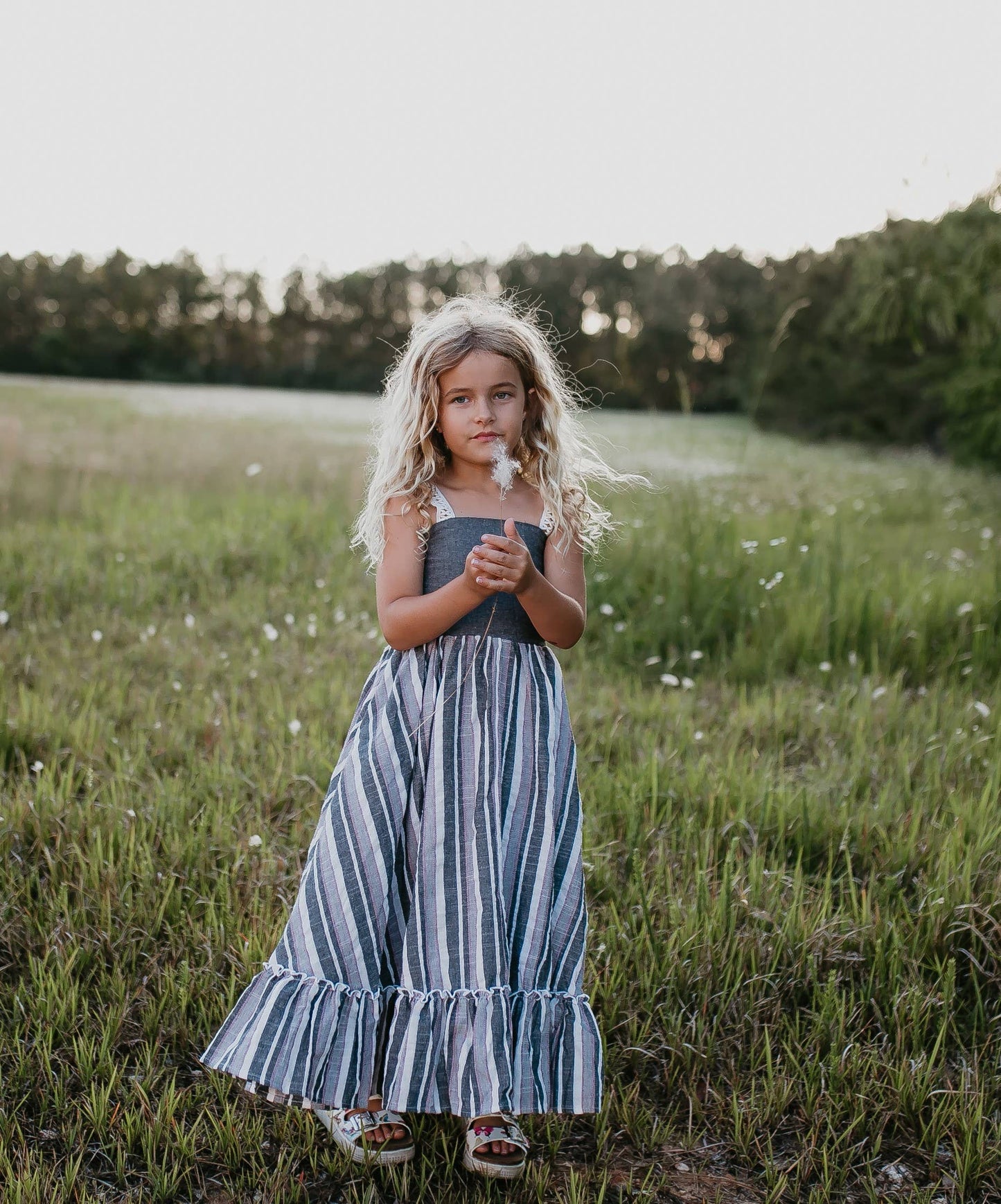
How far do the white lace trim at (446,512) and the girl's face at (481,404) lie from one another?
97mm

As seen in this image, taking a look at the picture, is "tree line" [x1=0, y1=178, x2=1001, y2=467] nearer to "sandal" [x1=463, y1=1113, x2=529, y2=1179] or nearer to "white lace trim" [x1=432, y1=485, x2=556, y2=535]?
"white lace trim" [x1=432, y1=485, x2=556, y2=535]

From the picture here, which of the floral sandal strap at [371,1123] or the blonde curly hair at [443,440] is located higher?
the blonde curly hair at [443,440]

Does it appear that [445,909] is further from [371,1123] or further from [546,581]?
[546,581]

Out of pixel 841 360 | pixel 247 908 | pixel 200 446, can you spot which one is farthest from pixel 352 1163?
pixel 841 360

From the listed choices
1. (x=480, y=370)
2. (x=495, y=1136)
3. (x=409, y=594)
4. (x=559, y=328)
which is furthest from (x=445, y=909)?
(x=559, y=328)

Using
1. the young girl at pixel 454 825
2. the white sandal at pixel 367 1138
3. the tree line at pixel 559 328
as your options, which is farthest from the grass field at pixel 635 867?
the tree line at pixel 559 328

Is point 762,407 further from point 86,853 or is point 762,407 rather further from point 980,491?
point 86,853

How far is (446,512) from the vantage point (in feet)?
6.75

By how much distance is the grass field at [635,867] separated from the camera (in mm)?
1974

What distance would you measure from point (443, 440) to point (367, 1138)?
4.59ft

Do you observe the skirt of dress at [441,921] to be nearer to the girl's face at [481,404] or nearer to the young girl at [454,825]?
the young girl at [454,825]

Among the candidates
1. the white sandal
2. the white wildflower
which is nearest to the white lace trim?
the white wildflower

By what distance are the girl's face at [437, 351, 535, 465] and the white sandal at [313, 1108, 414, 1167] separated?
1.29 meters

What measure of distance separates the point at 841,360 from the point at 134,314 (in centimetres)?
2360
